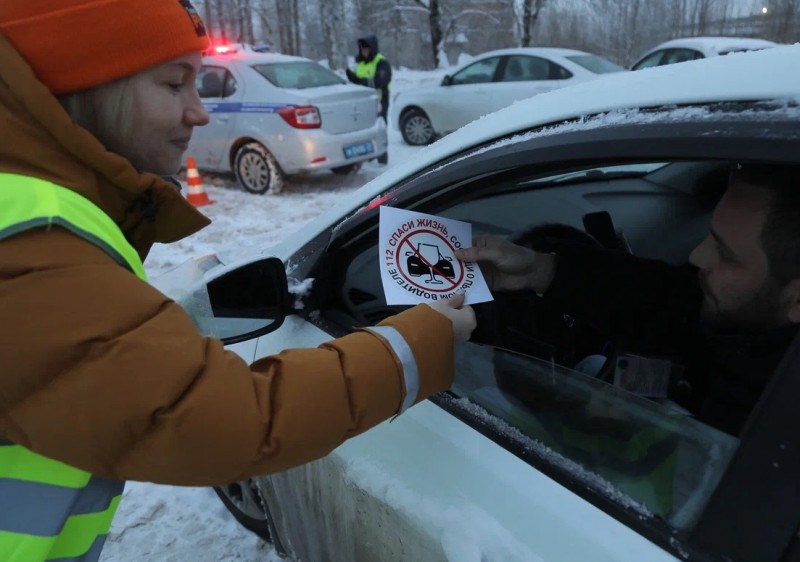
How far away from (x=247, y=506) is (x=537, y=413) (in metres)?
1.54

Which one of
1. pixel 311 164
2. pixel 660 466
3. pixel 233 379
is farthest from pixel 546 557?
pixel 311 164

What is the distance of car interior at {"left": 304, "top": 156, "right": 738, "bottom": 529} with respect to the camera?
1.02m

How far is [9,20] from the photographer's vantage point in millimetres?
917

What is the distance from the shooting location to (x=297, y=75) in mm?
7699

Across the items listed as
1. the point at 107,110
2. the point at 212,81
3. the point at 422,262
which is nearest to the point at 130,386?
the point at 107,110

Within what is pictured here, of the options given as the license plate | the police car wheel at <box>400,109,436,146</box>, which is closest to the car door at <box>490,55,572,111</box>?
the police car wheel at <box>400,109,436,146</box>

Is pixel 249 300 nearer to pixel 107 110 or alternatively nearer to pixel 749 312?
pixel 107 110

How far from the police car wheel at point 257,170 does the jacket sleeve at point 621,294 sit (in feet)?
21.0

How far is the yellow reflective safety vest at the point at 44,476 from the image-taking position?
2.70 feet

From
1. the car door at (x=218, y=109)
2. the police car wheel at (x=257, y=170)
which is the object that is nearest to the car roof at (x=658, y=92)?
the police car wheel at (x=257, y=170)

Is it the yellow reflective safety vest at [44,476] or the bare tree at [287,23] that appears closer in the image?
the yellow reflective safety vest at [44,476]

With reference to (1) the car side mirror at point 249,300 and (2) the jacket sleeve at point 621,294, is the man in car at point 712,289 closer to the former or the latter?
(2) the jacket sleeve at point 621,294

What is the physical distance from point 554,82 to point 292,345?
7.56 meters

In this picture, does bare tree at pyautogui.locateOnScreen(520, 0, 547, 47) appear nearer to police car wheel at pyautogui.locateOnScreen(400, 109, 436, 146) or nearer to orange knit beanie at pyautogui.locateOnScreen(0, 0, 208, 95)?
police car wheel at pyautogui.locateOnScreen(400, 109, 436, 146)
